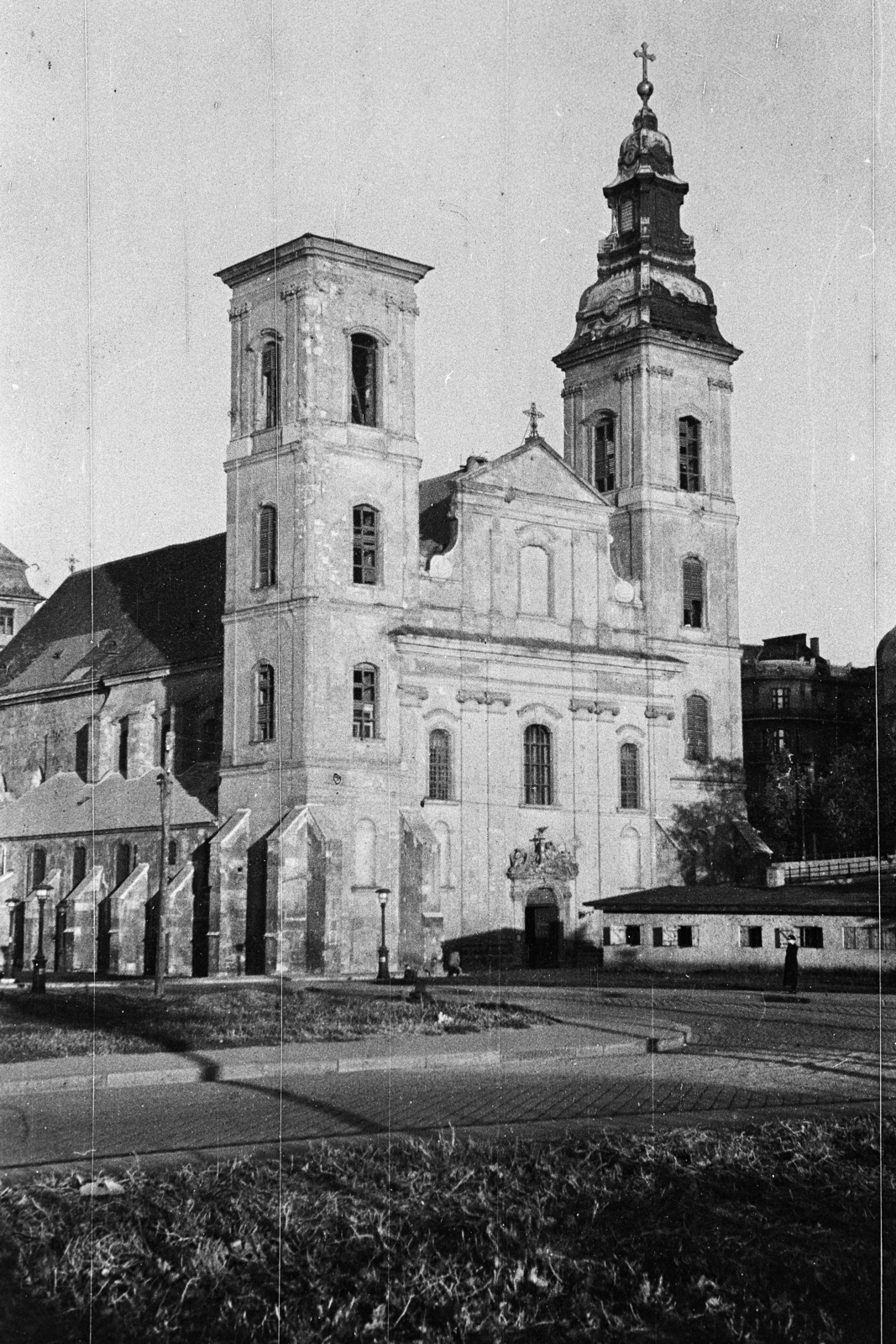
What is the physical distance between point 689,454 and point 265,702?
16.2 meters

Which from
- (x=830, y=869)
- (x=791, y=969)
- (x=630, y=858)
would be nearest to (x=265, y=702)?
(x=630, y=858)

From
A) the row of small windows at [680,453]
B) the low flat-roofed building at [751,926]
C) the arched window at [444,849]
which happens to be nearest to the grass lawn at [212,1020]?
the low flat-roofed building at [751,926]

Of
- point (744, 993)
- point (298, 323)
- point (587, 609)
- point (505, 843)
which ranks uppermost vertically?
point (298, 323)

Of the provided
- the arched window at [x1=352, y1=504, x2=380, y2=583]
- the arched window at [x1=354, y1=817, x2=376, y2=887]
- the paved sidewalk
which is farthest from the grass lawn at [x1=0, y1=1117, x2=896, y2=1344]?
the arched window at [x1=352, y1=504, x2=380, y2=583]

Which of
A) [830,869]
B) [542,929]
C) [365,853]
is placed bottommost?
[542,929]

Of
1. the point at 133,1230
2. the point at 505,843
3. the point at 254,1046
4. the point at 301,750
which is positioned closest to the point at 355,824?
the point at 301,750

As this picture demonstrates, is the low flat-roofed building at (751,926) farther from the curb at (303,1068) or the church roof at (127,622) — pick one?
the curb at (303,1068)

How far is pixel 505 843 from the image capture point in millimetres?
44906

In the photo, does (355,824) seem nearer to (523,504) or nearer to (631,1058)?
(523,504)

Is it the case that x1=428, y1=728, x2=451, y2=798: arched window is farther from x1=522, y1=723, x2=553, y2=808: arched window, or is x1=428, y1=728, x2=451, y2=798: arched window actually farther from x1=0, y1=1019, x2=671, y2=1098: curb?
x1=0, y1=1019, x2=671, y2=1098: curb

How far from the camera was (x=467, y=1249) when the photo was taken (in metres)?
8.44

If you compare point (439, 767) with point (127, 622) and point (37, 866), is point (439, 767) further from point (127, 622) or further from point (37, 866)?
point (127, 622)

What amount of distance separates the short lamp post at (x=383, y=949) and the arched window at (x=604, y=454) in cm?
1633

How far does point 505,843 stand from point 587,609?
7.52m
